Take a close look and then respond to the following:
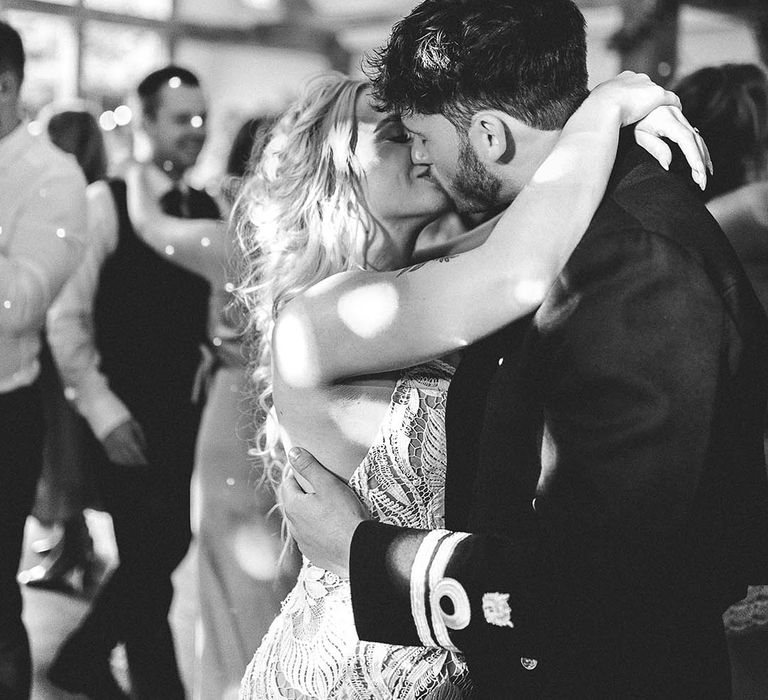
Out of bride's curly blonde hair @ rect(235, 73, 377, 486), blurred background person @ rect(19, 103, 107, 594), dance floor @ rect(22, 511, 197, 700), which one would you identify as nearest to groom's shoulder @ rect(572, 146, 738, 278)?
bride's curly blonde hair @ rect(235, 73, 377, 486)

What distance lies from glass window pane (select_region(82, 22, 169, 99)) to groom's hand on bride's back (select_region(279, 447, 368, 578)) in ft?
20.7

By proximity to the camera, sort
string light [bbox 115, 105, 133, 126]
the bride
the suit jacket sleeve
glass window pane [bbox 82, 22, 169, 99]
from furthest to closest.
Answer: glass window pane [bbox 82, 22, 169, 99], string light [bbox 115, 105, 133, 126], the bride, the suit jacket sleeve

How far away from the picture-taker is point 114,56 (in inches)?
303

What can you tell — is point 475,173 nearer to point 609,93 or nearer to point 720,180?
point 609,93

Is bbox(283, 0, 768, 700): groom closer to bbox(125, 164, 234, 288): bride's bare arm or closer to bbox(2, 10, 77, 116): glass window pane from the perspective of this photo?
bbox(125, 164, 234, 288): bride's bare arm

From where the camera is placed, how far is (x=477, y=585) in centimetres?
102

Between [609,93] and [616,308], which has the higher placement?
[609,93]

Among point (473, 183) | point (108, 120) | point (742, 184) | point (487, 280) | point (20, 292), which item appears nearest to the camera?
point (487, 280)

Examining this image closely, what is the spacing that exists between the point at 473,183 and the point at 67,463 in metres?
2.96

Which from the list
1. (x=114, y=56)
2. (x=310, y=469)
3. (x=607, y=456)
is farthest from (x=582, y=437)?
(x=114, y=56)

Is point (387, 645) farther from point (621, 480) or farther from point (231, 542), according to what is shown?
point (231, 542)

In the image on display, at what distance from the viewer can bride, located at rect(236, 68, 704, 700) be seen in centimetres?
108

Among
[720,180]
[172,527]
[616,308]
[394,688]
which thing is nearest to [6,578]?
[172,527]

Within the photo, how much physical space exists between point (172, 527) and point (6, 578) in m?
0.75
